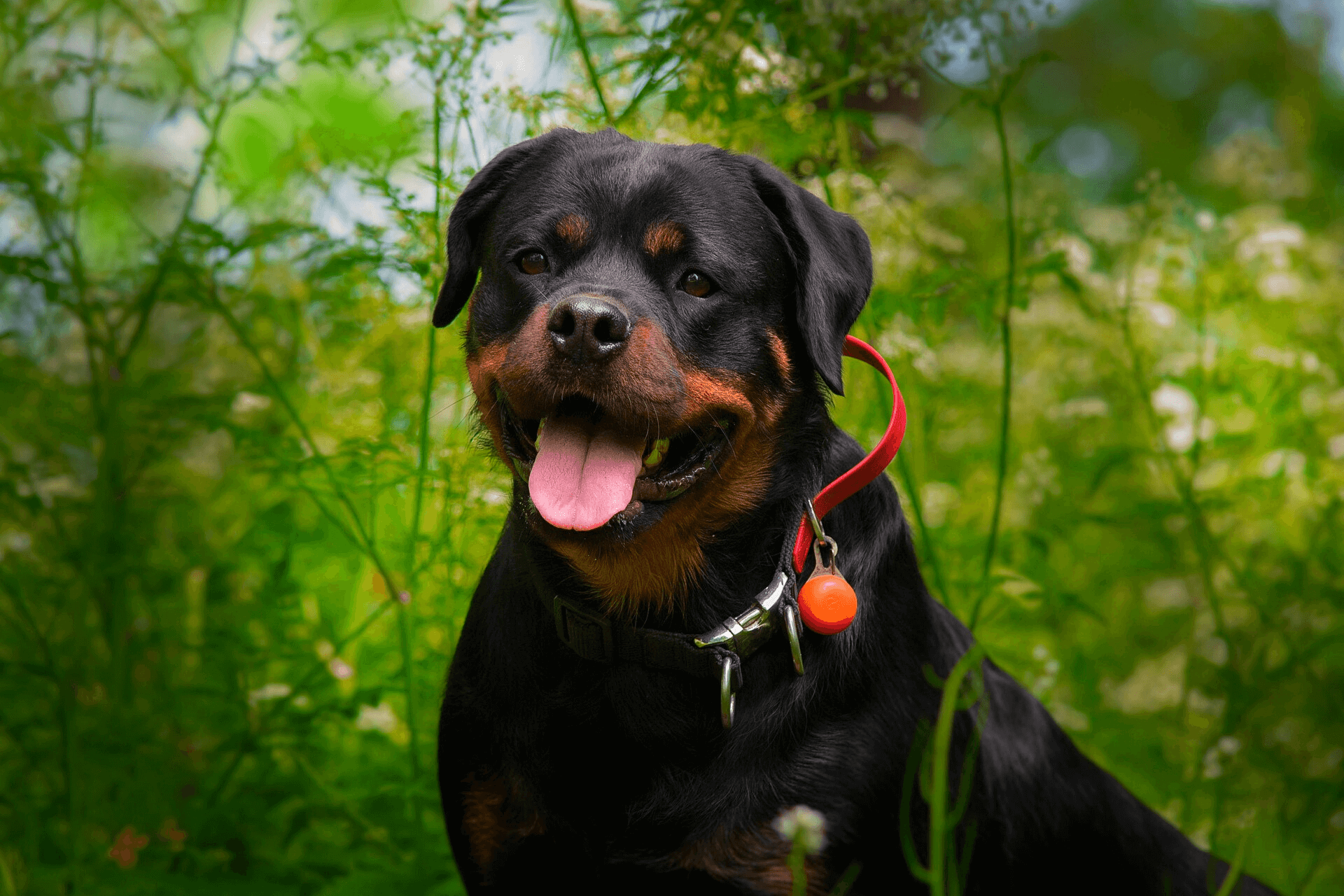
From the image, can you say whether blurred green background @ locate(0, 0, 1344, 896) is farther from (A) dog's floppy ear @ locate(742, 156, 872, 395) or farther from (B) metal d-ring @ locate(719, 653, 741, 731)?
(B) metal d-ring @ locate(719, 653, 741, 731)

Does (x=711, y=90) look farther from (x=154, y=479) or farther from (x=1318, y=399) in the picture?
(x=1318, y=399)

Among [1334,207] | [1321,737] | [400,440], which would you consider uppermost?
[1334,207]

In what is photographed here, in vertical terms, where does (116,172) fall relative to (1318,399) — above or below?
above

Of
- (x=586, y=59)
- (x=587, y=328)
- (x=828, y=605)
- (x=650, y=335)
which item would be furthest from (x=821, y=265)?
(x=586, y=59)

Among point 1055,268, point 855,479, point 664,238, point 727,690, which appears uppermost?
point 664,238

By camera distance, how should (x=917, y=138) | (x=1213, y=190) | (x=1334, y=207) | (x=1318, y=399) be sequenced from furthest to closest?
1. (x=1213, y=190)
2. (x=1334, y=207)
3. (x=1318, y=399)
4. (x=917, y=138)

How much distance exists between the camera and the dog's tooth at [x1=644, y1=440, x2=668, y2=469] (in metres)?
2.26

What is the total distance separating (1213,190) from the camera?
1273 centimetres

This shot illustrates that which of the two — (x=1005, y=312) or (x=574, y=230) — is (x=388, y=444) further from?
(x=1005, y=312)

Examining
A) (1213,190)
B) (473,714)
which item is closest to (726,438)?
(473,714)

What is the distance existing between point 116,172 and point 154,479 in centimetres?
99

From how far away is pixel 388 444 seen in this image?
2742 mm

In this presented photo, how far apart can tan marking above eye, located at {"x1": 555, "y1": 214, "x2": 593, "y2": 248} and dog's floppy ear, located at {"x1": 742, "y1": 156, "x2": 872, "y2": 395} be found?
385 mm

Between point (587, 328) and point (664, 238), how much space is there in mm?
363
